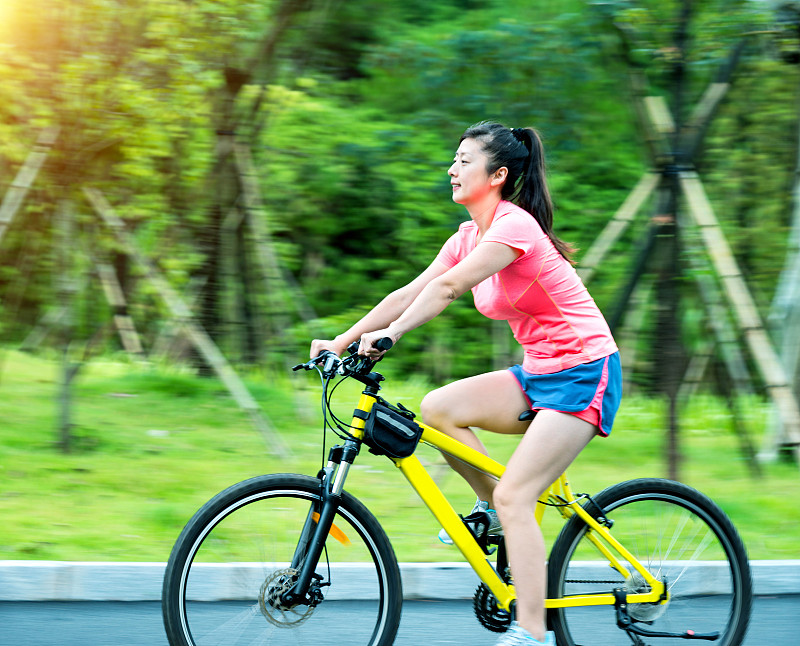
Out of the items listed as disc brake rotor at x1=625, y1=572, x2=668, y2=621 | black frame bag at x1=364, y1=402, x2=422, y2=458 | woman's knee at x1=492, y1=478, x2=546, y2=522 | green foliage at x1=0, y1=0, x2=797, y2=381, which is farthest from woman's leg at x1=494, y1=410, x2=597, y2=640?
green foliage at x1=0, y1=0, x2=797, y2=381

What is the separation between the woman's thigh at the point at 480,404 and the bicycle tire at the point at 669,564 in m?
0.45

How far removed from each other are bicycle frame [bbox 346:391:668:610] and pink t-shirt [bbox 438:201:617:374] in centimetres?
41

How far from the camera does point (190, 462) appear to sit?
20.2ft

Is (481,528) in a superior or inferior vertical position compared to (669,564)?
superior

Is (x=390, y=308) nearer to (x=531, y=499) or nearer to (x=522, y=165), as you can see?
(x=522, y=165)

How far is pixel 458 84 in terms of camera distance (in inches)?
339

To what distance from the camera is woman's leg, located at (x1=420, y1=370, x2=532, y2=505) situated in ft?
11.3

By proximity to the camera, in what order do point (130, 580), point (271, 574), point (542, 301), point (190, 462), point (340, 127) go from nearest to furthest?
point (271, 574)
point (542, 301)
point (130, 580)
point (190, 462)
point (340, 127)

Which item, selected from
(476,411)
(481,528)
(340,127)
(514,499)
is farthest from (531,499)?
(340,127)

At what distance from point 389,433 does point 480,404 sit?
0.40 metres

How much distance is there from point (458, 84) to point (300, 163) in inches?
63.6

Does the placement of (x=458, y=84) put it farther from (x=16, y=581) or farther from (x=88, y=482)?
(x=16, y=581)

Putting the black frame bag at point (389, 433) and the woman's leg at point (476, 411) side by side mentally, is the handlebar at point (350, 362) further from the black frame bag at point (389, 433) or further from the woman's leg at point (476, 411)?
the woman's leg at point (476, 411)

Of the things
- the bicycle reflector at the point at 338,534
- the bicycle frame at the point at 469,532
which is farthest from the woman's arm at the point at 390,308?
the bicycle reflector at the point at 338,534
